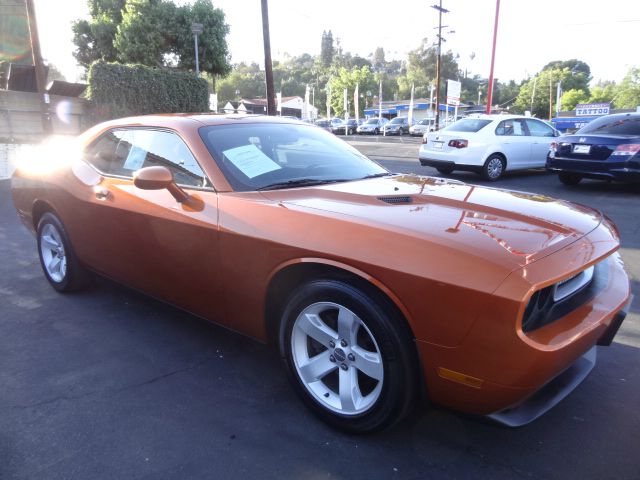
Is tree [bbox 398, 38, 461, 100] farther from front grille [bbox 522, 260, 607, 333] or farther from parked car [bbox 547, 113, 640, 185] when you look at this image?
front grille [bbox 522, 260, 607, 333]

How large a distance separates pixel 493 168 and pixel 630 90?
73835 millimetres

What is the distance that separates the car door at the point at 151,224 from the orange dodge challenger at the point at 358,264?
12 millimetres

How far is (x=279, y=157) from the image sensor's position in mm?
3000

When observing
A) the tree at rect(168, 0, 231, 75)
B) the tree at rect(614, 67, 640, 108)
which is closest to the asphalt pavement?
the tree at rect(168, 0, 231, 75)

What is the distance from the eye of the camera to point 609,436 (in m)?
2.20

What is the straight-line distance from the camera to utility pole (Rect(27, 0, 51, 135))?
12.9m

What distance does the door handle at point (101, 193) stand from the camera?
3232mm

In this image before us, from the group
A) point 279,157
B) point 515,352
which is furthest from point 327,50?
point 515,352

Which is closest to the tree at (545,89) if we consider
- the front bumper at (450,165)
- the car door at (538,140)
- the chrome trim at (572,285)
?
the car door at (538,140)

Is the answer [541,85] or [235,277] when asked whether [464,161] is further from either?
[541,85]

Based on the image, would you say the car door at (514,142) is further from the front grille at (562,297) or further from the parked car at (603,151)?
the front grille at (562,297)

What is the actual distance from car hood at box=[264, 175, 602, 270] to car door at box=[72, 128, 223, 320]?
1.63 feet

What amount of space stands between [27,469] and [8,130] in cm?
1617

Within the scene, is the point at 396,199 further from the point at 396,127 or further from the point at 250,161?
the point at 396,127
